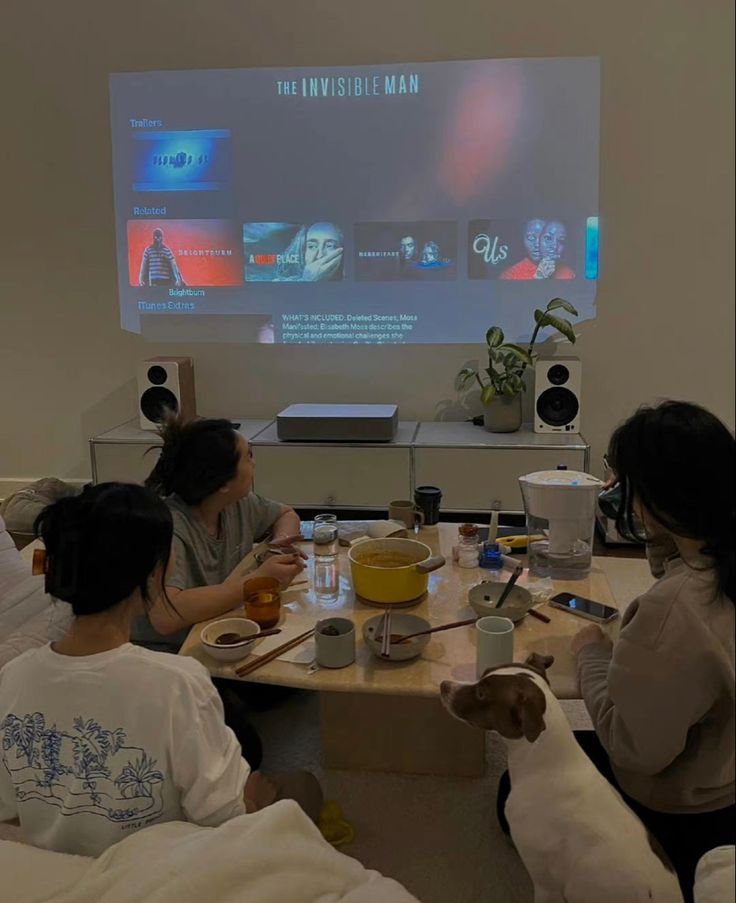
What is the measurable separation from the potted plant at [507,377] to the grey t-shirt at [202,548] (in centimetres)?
174

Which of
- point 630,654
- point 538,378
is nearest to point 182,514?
point 630,654

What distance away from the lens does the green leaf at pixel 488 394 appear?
12.5ft

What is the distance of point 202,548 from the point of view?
2129 mm

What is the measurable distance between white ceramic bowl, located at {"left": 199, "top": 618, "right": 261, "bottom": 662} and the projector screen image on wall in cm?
259

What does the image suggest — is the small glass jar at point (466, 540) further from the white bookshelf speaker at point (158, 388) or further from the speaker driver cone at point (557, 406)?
the white bookshelf speaker at point (158, 388)

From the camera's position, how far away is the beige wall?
3.69m

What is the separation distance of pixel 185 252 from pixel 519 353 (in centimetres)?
173

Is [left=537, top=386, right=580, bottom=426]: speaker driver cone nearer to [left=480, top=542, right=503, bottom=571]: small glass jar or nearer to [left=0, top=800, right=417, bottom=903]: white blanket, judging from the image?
[left=480, top=542, right=503, bottom=571]: small glass jar

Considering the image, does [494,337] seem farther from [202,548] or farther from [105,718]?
[105,718]

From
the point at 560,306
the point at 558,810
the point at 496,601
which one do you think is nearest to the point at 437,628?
the point at 496,601

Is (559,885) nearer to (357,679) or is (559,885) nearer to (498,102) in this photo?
(357,679)

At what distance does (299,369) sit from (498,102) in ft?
5.16

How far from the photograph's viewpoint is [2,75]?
4055 millimetres

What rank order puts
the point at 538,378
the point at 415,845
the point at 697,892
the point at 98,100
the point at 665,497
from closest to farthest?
the point at 697,892 → the point at 665,497 → the point at 415,845 → the point at 538,378 → the point at 98,100
